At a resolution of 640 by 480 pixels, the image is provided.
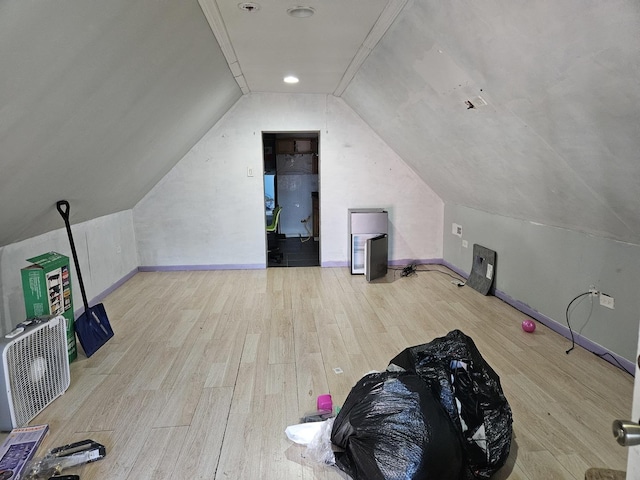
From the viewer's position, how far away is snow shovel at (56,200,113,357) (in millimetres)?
2828

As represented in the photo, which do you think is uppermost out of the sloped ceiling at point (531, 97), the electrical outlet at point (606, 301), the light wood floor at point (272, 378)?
the sloped ceiling at point (531, 97)

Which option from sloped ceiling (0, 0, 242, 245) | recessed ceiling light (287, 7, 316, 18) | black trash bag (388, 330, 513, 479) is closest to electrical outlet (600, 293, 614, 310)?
black trash bag (388, 330, 513, 479)

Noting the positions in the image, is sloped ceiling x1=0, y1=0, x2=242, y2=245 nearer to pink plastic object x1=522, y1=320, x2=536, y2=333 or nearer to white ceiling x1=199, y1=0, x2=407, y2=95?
white ceiling x1=199, y1=0, x2=407, y2=95

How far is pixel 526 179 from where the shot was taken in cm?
285

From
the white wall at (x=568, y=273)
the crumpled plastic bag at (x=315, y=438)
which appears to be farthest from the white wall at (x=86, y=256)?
the white wall at (x=568, y=273)

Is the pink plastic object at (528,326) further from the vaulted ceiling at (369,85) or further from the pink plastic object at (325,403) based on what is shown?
the pink plastic object at (325,403)

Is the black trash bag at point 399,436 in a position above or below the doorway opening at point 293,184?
below

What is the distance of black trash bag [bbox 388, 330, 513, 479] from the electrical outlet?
1.35 meters

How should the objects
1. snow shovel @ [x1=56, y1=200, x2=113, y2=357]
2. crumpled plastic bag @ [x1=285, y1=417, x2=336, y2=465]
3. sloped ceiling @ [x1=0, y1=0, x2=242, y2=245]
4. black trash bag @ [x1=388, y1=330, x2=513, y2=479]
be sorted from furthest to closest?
snow shovel @ [x1=56, y1=200, x2=113, y2=357], crumpled plastic bag @ [x1=285, y1=417, x2=336, y2=465], black trash bag @ [x1=388, y1=330, x2=513, y2=479], sloped ceiling @ [x1=0, y1=0, x2=242, y2=245]

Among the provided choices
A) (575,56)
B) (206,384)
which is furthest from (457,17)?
(206,384)

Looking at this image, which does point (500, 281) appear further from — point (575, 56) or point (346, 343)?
point (575, 56)

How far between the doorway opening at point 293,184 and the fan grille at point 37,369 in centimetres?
490

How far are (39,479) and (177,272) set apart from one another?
352cm

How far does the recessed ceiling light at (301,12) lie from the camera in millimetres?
2430
